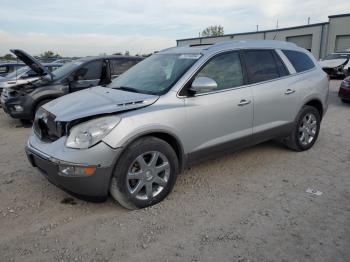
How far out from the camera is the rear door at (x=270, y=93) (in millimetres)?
4473

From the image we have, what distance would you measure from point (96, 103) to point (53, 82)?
4.58 meters

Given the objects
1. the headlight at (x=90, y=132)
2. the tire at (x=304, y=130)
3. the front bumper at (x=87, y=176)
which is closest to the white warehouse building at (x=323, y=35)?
the tire at (x=304, y=130)

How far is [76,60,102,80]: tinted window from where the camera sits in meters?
7.86

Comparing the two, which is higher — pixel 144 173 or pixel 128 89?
pixel 128 89

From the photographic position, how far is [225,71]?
13.8 feet

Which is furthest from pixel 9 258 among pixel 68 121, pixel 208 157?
pixel 208 157

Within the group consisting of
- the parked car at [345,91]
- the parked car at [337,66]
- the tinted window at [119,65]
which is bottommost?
the parked car at [337,66]

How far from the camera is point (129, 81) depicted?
4.40 m

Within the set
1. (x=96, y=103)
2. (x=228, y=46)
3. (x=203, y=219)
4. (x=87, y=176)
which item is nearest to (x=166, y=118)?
(x=96, y=103)

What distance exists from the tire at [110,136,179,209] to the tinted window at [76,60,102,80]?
4958mm

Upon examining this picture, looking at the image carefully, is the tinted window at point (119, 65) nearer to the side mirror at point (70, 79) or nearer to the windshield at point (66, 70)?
the windshield at point (66, 70)

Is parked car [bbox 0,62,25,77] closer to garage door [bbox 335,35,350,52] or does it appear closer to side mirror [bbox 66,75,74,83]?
side mirror [bbox 66,75,74,83]

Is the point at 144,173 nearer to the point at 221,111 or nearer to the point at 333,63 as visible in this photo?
the point at 221,111

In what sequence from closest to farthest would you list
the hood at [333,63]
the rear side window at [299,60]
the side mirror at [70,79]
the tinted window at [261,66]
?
the tinted window at [261,66], the rear side window at [299,60], the side mirror at [70,79], the hood at [333,63]
